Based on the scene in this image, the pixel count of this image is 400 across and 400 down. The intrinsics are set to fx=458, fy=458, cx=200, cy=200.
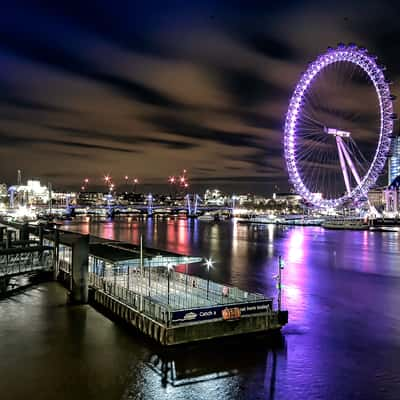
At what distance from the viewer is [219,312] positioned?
16859mm

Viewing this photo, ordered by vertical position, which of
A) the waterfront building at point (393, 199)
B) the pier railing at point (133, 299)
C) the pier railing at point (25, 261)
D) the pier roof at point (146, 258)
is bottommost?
the pier railing at point (133, 299)

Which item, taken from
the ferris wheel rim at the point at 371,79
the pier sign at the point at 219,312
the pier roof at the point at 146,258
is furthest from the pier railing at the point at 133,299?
the ferris wheel rim at the point at 371,79

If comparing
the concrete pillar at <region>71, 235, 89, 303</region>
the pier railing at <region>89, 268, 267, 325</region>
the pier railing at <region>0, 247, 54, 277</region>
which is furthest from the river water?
the pier railing at <region>0, 247, 54, 277</region>

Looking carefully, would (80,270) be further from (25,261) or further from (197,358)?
(197,358)

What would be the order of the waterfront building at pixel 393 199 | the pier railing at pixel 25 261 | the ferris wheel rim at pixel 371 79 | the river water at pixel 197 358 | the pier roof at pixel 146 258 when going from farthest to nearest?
the waterfront building at pixel 393 199 < the ferris wheel rim at pixel 371 79 < the pier railing at pixel 25 261 < the pier roof at pixel 146 258 < the river water at pixel 197 358

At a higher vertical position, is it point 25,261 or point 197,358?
point 25,261

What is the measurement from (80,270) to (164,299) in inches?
214

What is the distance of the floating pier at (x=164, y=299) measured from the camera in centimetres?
1642

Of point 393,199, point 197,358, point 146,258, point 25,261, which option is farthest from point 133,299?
point 393,199

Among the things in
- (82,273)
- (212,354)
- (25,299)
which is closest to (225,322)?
→ (212,354)

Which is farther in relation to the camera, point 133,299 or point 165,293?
point 165,293

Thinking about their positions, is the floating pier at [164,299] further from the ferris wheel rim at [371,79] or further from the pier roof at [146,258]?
the ferris wheel rim at [371,79]

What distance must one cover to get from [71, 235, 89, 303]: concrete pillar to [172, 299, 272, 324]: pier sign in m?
7.47

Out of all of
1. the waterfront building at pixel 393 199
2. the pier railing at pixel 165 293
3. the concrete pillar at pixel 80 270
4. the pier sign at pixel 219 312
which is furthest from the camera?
the waterfront building at pixel 393 199
